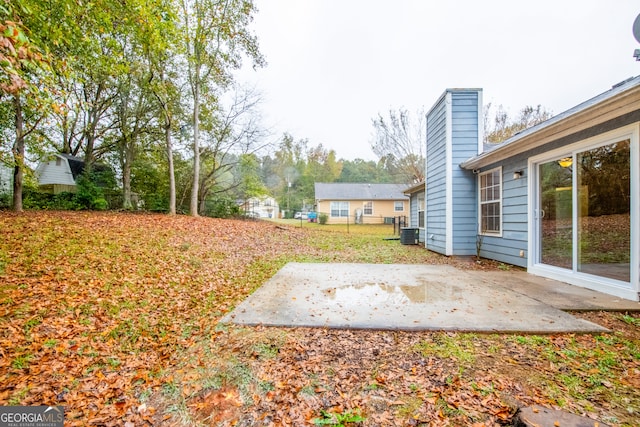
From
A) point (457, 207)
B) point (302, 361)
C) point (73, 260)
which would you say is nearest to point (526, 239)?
point (457, 207)

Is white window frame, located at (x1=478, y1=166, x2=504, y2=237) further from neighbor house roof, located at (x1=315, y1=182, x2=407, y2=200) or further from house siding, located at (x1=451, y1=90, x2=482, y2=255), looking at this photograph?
neighbor house roof, located at (x1=315, y1=182, x2=407, y2=200)

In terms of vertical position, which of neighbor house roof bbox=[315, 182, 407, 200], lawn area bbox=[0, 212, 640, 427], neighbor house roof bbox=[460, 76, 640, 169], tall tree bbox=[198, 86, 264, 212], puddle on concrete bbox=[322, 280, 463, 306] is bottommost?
lawn area bbox=[0, 212, 640, 427]

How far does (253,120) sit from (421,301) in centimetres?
1194

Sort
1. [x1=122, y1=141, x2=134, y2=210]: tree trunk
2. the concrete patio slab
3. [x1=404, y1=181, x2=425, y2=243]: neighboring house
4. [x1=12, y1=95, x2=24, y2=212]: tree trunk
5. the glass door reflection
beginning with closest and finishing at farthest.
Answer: the concrete patio slab
the glass door reflection
[x1=12, y1=95, x2=24, y2=212]: tree trunk
[x1=404, y1=181, x2=425, y2=243]: neighboring house
[x1=122, y1=141, x2=134, y2=210]: tree trunk

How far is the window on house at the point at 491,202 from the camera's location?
601 cm

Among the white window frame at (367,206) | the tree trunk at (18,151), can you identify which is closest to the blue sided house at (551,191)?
the tree trunk at (18,151)

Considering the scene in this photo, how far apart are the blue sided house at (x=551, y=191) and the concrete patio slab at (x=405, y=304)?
865 millimetres

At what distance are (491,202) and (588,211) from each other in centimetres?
227

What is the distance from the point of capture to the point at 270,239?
9.19 m

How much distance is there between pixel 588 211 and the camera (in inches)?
158

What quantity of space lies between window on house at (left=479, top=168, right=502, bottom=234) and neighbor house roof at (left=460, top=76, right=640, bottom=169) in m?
0.62

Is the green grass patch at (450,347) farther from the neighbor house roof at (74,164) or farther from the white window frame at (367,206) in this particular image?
the white window frame at (367,206)

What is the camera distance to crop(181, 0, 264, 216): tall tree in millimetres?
9781

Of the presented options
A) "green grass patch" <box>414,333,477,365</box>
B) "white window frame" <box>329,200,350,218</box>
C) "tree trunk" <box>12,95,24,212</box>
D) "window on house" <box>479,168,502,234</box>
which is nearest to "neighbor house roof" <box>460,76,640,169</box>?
"window on house" <box>479,168,502,234</box>
